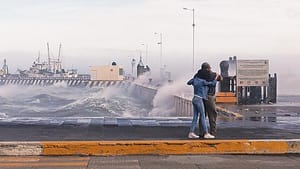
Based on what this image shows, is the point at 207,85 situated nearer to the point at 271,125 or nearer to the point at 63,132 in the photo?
the point at 63,132

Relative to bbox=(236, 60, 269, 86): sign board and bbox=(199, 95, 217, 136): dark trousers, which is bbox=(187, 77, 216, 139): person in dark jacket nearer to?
bbox=(199, 95, 217, 136): dark trousers

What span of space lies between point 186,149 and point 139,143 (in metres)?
1.02

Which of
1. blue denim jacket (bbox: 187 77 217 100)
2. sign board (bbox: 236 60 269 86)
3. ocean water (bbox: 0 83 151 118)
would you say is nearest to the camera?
blue denim jacket (bbox: 187 77 217 100)

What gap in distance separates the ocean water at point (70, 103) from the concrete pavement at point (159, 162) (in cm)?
3750

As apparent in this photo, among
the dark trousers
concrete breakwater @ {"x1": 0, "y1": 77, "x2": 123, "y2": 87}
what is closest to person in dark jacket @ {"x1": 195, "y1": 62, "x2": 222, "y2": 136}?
the dark trousers

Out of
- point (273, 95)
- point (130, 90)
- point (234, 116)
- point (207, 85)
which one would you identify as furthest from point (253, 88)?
point (130, 90)

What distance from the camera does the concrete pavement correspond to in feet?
37.3

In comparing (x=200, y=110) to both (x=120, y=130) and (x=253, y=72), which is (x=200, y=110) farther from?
(x=253, y=72)

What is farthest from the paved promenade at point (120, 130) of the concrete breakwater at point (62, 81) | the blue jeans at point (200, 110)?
the concrete breakwater at point (62, 81)

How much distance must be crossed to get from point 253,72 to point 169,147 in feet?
71.6

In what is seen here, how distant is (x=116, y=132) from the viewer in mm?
16328

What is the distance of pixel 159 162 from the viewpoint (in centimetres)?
1194

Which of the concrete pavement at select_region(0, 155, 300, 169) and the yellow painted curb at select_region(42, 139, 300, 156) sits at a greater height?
the yellow painted curb at select_region(42, 139, 300, 156)

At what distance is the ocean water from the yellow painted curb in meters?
36.9
